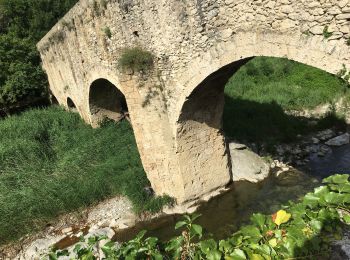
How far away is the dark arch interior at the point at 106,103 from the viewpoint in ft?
36.8

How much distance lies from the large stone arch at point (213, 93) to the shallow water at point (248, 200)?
491 millimetres

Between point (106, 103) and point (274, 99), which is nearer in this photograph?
point (106, 103)

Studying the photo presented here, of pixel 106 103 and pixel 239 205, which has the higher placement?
pixel 106 103

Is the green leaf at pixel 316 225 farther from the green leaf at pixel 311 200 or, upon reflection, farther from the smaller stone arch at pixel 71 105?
the smaller stone arch at pixel 71 105

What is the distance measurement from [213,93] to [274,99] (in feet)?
22.9

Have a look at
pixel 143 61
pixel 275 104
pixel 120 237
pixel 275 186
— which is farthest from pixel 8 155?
pixel 275 104

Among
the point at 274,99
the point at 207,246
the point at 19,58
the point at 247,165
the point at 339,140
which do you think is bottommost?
the point at 339,140

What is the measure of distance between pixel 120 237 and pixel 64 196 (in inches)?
72.8

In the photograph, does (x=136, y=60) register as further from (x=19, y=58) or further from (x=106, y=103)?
(x=19, y=58)

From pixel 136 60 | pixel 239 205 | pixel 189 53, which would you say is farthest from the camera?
pixel 239 205

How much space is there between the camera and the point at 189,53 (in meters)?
A: 5.73

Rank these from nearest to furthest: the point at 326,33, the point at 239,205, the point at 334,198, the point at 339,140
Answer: the point at 334,198 → the point at 326,33 → the point at 239,205 → the point at 339,140

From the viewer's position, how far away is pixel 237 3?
4.59 m

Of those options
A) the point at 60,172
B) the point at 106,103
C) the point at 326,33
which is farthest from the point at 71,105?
the point at 326,33
